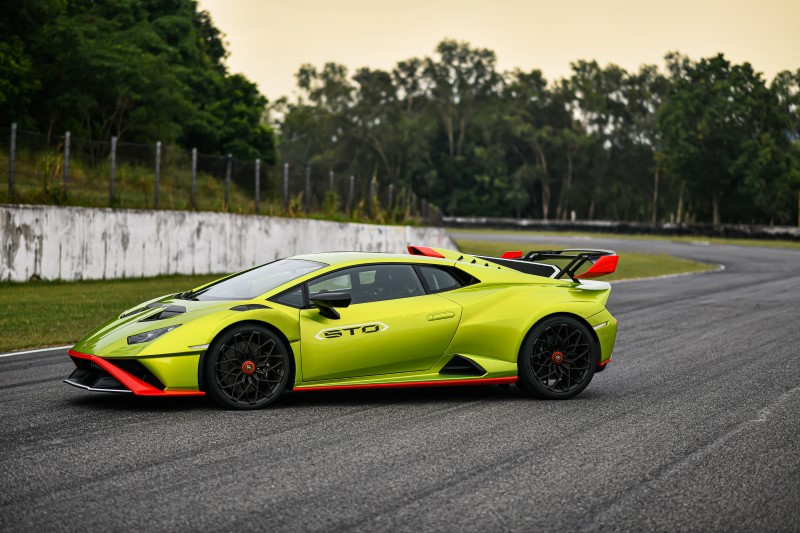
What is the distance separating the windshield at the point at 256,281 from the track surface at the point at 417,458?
0.84m

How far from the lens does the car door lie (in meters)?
7.34

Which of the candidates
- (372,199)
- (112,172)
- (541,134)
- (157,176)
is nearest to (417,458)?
(112,172)

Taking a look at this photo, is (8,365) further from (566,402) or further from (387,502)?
(387,502)

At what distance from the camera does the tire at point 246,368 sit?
707 centimetres

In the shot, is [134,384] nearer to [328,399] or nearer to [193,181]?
[328,399]

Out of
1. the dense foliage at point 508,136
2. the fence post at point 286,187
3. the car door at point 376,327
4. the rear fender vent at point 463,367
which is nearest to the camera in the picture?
the car door at point 376,327

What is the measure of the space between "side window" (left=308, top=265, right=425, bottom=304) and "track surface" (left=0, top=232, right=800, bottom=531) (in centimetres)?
83

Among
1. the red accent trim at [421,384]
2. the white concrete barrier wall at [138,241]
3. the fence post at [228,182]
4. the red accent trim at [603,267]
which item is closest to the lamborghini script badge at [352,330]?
the red accent trim at [421,384]

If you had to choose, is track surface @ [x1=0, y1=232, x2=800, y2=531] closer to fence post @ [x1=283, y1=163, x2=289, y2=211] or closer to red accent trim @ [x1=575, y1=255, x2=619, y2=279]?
red accent trim @ [x1=575, y1=255, x2=619, y2=279]

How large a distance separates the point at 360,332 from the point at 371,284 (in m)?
0.47

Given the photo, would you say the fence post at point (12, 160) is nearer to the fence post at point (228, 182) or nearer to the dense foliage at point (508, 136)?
the fence post at point (228, 182)

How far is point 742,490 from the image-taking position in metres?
5.16

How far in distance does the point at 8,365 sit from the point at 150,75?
3029cm

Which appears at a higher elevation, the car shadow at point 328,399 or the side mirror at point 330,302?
the side mirror at point 330,302
